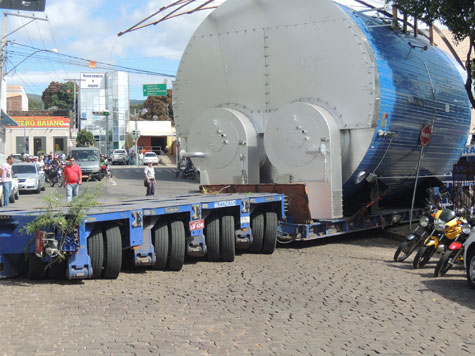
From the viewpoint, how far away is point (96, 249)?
311 inches

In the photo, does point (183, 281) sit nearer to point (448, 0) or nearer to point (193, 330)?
point (193, 330)

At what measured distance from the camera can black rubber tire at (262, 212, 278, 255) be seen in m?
10.6

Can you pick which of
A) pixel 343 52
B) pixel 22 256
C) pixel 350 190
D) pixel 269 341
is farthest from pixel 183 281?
pixel 343 52

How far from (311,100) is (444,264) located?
416 centimetres

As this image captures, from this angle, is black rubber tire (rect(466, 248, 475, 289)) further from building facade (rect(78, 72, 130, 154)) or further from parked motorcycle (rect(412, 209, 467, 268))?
Answer: building facade (rect(78, 72, 130, 154))

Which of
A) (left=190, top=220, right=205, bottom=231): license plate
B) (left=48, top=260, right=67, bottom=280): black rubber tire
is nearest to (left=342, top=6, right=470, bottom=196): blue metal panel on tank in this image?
(left=190, top=220, right=205, bottom=231): license plate

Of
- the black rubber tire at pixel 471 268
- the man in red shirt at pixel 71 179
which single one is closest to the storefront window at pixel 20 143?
the man in red shirt at pixel 71 179

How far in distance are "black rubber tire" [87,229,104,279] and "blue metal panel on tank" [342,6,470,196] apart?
209 inches

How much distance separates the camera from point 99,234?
26.1 ft

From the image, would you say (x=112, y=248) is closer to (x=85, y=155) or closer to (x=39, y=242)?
→ (x=39, y=242)

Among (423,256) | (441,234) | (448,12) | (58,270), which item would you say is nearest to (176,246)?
(58,270)

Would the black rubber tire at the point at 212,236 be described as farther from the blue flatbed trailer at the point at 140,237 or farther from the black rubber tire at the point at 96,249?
the black rubber tire at the point at 96,249

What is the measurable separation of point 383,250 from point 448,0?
194 inches

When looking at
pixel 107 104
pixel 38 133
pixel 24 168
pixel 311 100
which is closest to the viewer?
pixel 311 100
